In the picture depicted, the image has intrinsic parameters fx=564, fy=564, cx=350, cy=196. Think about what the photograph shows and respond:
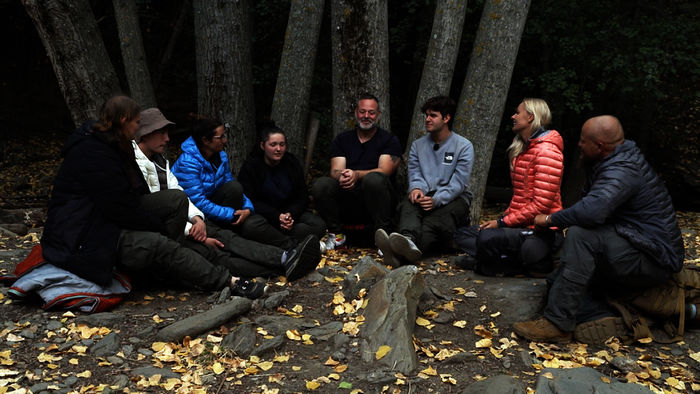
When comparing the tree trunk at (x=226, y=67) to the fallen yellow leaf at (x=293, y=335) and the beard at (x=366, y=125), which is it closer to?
the beard at (x=366, y=125)

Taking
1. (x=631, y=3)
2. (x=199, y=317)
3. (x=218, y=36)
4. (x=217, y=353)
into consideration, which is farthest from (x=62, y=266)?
(x=631, y=3)

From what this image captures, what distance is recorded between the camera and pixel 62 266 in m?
3.50

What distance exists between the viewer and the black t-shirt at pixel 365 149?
5344 mm

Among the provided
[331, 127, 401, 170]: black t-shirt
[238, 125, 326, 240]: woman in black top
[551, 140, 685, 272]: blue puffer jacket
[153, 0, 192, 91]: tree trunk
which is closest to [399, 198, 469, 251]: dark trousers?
[331, 127, 401, 170]: black t-shirt

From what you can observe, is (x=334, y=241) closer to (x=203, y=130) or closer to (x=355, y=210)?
(x=355, y=210)

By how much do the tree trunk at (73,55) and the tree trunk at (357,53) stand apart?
2.42 meters

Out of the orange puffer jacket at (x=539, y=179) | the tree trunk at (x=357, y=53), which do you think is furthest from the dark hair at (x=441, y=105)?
the tree trunk at (x=357, y=53)

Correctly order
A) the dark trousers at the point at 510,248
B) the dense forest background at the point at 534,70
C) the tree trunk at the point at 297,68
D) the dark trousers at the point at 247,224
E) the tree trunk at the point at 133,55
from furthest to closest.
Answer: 1. the dense forest background at the point at 534,70
2. the tree trunk at the point at 133,55
3. the tree trunk at the point at 297,68
4. the dark trousers at the point at 247,224
5. the dark trousers at the point at 510,248

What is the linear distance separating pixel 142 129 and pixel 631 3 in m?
8.80

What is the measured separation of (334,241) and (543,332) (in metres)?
2.35

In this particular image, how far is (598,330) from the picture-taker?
357 centimetres

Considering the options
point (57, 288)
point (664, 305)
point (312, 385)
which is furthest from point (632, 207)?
point (57, 288)

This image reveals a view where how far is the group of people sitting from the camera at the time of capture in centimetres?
349

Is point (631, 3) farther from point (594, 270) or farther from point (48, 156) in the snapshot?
point (48, 156)
